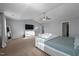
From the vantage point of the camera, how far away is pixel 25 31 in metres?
2.10

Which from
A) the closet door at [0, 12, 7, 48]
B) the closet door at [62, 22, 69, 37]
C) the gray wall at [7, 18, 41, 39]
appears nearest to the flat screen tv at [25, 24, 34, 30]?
the gray wall at [7, 18, 41, 39]

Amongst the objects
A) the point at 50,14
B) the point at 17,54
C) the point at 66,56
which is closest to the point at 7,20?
the point at 17,54

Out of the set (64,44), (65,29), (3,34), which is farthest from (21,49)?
(65,29)

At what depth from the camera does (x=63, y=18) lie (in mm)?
1936

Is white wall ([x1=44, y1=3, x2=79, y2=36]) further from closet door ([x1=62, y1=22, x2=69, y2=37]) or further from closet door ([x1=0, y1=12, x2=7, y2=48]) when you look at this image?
closet door ([x1=0, y1=12, x2=7, y2=48])

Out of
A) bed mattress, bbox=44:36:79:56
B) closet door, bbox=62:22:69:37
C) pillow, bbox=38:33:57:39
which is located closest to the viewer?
bed mattress, bbox=44:36:79:56

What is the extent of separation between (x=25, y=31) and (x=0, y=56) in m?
0.70

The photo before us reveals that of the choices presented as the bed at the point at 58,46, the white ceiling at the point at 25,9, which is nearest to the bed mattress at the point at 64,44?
the bed at the point at 58,46

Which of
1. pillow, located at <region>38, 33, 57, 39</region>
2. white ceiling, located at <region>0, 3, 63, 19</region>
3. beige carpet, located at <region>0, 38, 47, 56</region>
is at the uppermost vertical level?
white ceiling, located at <region>0, 3, 63, 19</region>

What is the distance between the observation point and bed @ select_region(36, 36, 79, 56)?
5.95 ft

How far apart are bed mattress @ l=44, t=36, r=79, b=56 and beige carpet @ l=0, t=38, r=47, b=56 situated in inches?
10.7

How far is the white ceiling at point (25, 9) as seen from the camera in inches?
72.5

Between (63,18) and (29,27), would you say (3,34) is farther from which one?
(63,18)

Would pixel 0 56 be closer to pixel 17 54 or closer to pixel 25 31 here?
pixel 17 54
